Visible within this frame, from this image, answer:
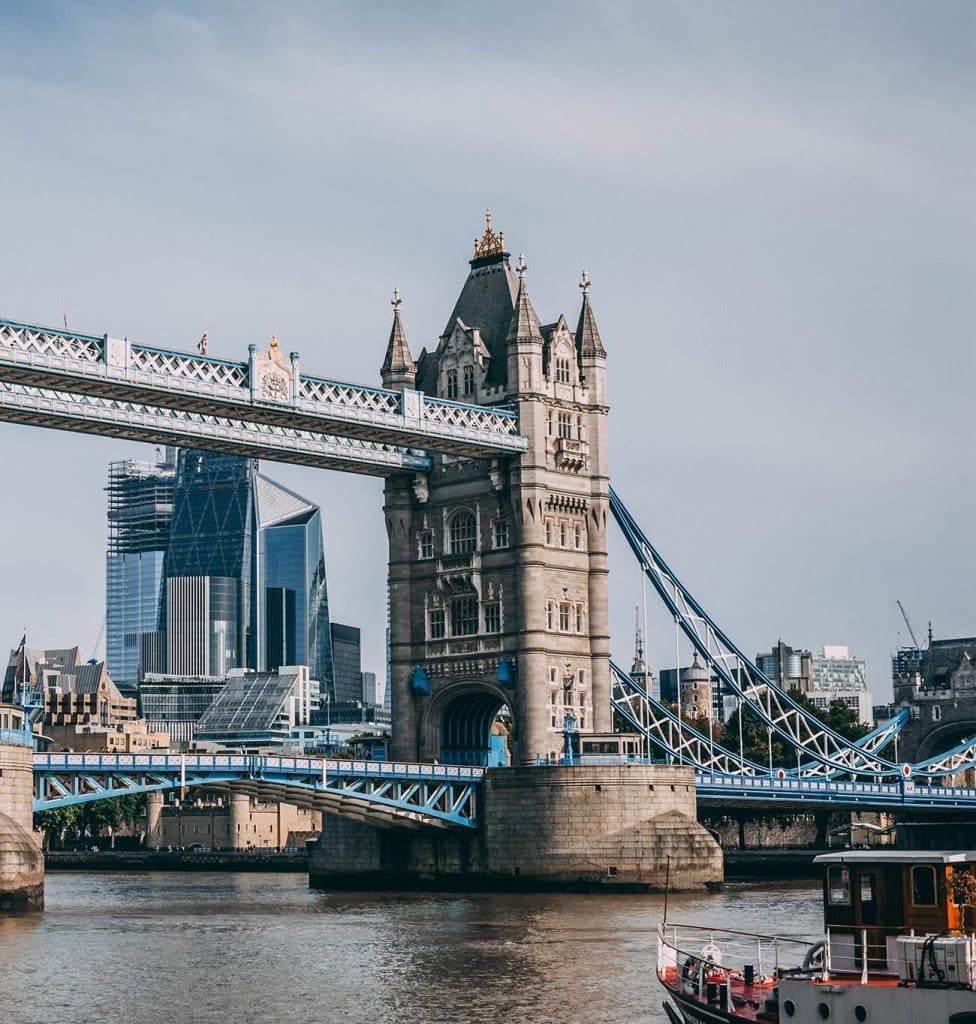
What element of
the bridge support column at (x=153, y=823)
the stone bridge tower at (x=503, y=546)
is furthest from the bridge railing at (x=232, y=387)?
the bridge support column at (x=153, y=823)

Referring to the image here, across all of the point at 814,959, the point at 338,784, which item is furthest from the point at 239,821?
the point at 814,959

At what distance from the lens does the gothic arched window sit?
10994cm

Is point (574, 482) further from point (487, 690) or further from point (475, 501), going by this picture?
point (487, 690)

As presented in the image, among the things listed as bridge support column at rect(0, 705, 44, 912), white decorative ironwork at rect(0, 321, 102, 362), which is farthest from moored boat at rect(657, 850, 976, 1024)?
white decorative ironwork at rect(0, 321, 102, 362)

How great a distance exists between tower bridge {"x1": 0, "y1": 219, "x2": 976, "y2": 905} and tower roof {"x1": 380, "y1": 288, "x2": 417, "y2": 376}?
9 centimetres

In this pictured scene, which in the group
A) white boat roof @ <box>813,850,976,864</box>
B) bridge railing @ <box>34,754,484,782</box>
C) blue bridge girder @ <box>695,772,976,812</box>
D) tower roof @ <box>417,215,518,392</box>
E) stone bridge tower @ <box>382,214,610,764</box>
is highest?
tower roof @ <box>417,215,518,392</box>

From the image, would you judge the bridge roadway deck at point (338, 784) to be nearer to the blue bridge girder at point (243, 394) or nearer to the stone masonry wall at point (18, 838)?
the stone masonry wall at point (18, 838)

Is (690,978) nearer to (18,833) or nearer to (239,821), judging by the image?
(18,833)

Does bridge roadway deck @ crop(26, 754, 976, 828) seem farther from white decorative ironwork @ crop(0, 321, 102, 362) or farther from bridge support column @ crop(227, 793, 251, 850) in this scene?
bridge support column @ crop(227, 793, 251, 850)

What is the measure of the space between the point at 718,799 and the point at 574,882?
16442 mm

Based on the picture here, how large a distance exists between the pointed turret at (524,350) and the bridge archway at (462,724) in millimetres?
16352

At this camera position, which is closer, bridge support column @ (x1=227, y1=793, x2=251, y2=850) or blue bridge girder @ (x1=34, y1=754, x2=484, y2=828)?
blue bridge girder @ (x1=34, y1=754, x2=484, y2=828)

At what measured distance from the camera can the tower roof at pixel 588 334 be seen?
112m

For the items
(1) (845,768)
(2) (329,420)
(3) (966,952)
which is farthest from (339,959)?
(1) (845,768)
